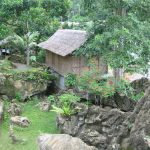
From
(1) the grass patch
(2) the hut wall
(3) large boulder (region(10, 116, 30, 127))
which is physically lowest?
(1) the grass patch

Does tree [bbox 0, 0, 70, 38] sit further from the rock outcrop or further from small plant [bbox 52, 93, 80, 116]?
the rock outcrop

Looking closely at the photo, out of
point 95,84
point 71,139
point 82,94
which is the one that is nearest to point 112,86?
point 95,84

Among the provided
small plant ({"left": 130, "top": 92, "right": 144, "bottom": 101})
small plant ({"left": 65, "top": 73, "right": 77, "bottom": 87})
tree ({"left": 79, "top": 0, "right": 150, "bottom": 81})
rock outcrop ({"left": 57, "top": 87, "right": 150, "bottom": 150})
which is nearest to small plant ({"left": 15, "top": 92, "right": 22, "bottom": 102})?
small plant ({"left": 65, "top": 73, "right": 77, "bottom": 87})

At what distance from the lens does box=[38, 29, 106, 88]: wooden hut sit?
67.4ft

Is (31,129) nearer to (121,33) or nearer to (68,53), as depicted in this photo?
(68,53)

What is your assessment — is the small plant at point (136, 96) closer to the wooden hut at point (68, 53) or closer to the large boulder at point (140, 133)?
the wooden hut at point (68, 53)

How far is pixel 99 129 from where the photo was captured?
14.8 metres

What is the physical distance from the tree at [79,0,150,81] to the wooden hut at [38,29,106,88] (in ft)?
7.16

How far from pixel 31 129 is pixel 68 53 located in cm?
571

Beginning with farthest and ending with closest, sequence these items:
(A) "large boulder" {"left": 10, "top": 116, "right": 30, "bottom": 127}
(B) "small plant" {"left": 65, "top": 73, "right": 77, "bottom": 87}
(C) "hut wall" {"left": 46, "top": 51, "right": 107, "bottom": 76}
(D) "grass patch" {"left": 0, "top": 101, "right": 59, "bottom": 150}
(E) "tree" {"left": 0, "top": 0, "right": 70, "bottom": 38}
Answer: (E) "tree" {"left": 0, "top": 0, "right": 70, "bottom": 38}, (C) "hut wall" {"left": 46, "top": 51, "right": 107, "bottom": 76}, (B) "small plant" {"left": 65, "top": 73, "right": 77, "bottom": 87}, (A) "large boulder" {"left": 10, "top": 116, "right": 30, "bottom": 127}, (D) "grass patch" {"left": 0, "top": 101, "right": 59, "bottom": 150}

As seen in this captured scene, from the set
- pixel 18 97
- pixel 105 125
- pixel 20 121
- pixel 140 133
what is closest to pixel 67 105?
pixel 20 121

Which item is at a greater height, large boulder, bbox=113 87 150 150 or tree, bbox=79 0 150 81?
tree, bbox=79 0 150 81

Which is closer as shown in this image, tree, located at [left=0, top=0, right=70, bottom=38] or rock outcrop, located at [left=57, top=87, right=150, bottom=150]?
rock outcrop, located at [left=57, top=87, right=150, bottom=150]

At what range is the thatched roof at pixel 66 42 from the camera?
803 inches
